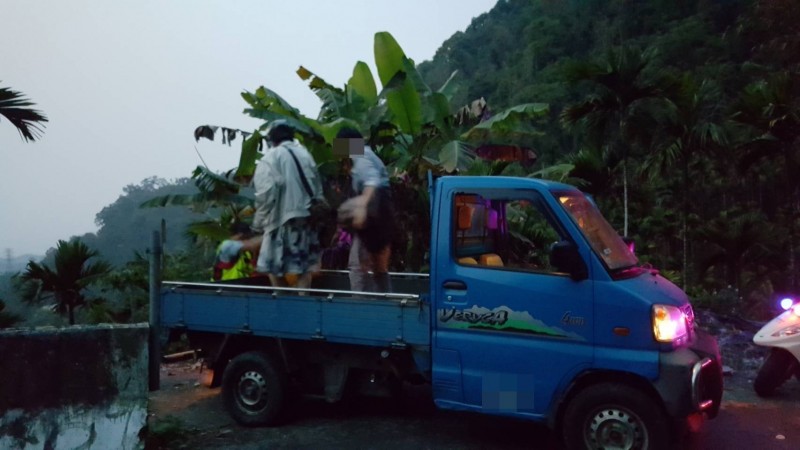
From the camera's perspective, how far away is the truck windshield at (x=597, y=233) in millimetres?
5000

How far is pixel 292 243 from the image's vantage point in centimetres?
647

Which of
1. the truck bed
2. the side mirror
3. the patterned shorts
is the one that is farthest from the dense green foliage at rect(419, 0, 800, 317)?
the side mirror

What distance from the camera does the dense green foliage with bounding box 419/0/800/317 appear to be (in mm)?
12336

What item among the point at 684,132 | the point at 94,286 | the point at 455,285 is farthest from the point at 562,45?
the point at 455,285

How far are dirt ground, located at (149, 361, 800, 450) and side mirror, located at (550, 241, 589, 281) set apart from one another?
1.61 metres

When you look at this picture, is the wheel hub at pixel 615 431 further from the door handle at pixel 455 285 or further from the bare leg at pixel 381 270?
the bare leg at pixel 381 270

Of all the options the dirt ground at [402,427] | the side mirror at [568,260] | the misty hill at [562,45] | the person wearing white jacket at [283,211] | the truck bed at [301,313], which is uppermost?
the misty hill at [562,45]

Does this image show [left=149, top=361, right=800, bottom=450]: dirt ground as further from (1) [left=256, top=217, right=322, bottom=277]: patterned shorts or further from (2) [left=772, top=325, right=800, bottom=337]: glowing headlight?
(1) [left=256, top=217, right=322, bottom=277]: patterned shorts

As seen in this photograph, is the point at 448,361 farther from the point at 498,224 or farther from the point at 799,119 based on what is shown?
the point at 799,119

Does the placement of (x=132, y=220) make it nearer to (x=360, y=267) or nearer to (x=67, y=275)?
(x=67, y=275)

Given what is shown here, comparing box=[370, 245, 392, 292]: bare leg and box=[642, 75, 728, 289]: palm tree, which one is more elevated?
box=[642, 75, 728, 289]: palm tree

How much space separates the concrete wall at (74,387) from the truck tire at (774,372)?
5.94 m

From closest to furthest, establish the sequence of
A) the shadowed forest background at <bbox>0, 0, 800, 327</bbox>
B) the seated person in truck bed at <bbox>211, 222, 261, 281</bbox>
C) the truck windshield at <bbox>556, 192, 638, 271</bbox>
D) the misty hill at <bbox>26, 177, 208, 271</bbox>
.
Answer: the truck windshield at <bbox>556, 192, 638, 271</bbox>, the seated person in truck bed at <bbox>211, 222, 261, 281</bbox>, the shadowed forest background at <bbox>0, 0, 800, 327</bbox>, the misty hill at <bbox>26, 177, 208, 271</bbox>

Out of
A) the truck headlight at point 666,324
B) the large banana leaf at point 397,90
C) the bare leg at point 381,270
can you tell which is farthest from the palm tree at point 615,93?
the truck headlight at point 666,324
